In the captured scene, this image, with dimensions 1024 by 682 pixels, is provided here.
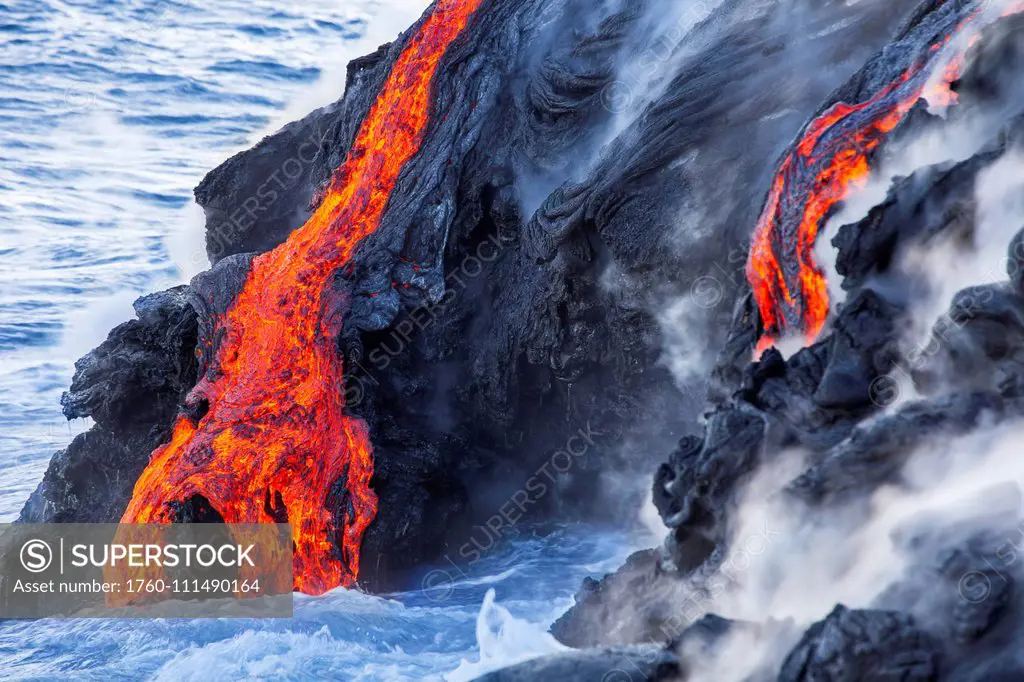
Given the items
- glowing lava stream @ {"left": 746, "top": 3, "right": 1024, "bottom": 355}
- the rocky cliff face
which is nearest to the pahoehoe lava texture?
the rocky cliff face

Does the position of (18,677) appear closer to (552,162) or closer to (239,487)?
(239,487)

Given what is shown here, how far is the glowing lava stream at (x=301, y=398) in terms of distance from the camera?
35.6 ft

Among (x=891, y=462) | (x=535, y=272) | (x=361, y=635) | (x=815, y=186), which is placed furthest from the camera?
(x=535, y=272)

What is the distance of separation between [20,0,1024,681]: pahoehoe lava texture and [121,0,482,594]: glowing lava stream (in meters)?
0.25

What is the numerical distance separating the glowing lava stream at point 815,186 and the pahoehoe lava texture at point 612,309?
7.8 inches

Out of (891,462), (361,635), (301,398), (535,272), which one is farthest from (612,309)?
(891,462)

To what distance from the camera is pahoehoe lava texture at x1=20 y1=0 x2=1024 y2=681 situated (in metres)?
5.89

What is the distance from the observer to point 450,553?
453 inches

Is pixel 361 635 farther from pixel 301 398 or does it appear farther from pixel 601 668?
pixel 601 668

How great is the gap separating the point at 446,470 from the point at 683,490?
16.2 feet

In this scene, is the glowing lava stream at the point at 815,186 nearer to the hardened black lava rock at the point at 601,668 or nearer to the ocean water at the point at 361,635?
the hardened black lava rock at the point at 601,668

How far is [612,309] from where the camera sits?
34.8 ft

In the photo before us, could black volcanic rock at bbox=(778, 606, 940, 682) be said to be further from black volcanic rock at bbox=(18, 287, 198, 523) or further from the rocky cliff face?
black volcanic rock at bbox=(18, 287, 198, 523)

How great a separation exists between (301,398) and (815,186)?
610 cm
